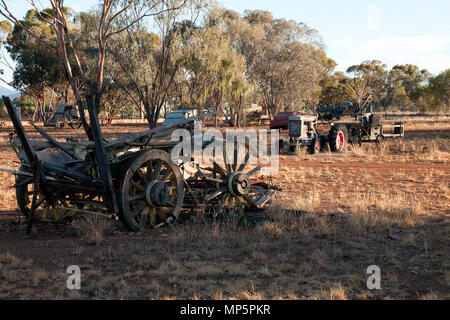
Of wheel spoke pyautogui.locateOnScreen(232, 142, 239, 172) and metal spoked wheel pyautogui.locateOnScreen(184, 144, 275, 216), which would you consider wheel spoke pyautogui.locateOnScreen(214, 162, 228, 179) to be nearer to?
metal spoked wheel pyautogui.locateOnScreen(184, 144, 275, 216)

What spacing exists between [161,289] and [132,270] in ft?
2.55

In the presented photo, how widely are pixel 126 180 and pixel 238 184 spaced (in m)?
2.44

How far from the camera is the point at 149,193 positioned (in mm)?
7016

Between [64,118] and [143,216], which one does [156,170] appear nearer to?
[143,216]

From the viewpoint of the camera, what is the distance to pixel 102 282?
497 cm

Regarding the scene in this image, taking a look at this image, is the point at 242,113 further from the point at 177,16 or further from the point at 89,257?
the point at 89,257

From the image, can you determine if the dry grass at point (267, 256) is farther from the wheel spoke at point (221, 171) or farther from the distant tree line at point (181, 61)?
the distant tree line at point (181, 61)

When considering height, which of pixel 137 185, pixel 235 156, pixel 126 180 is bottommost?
pixel 137 185

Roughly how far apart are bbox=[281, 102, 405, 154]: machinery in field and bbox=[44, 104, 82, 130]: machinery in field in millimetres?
26059

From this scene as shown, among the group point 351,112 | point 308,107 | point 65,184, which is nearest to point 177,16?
point 351,112

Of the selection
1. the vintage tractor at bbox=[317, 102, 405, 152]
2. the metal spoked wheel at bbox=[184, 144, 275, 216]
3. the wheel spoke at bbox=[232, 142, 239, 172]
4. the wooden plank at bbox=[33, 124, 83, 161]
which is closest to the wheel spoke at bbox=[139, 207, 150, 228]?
the metal spoked wheel at bbox=[184, 144, 275, 216]

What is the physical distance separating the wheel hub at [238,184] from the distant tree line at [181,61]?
13.6m

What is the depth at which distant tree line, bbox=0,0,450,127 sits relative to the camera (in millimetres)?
27172

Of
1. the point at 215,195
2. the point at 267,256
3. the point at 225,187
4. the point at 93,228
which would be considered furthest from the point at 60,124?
the point at 267,256
